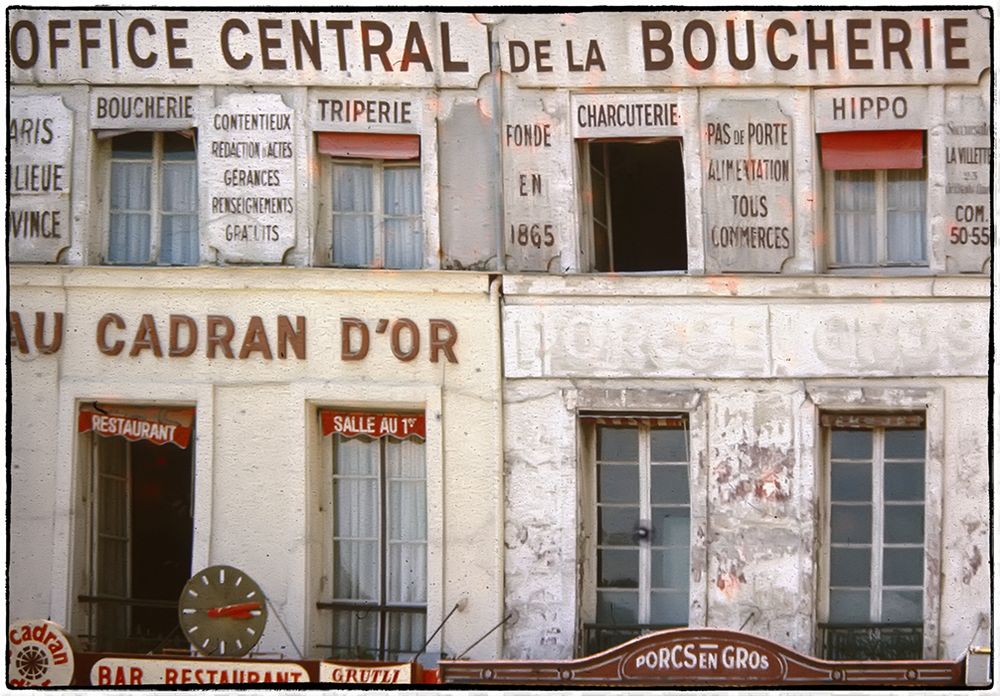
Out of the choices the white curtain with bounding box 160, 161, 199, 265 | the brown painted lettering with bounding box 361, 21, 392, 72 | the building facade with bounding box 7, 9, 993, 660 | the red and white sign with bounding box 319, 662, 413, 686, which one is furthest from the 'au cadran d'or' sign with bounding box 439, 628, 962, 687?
the brown painted lettering with bounding box 361, 21, 392, 72

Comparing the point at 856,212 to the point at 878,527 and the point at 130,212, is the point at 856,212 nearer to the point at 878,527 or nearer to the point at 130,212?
the point at 878,527

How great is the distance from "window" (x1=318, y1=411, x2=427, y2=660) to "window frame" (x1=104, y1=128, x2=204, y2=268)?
59.7 inches

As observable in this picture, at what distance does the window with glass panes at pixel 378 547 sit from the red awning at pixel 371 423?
61 millimetres

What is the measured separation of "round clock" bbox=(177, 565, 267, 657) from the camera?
13.7 m

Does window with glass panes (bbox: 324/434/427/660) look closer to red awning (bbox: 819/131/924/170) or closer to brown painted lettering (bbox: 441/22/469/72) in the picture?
brown painted lettering (bbox: 441/22/469/72)

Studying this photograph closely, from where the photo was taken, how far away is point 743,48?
13.9 meters

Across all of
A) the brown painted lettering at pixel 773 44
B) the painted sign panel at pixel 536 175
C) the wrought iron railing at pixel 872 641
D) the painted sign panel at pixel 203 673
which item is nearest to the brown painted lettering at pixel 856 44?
the brown painted lettering at pixel 773 44

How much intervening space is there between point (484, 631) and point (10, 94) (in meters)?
4.52

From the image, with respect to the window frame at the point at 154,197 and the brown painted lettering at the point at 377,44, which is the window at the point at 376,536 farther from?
the brown painted lettering at the point at 377,44

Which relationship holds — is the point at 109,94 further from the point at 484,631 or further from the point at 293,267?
the point at 484,631

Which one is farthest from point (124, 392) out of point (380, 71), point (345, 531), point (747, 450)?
point (747, 450)

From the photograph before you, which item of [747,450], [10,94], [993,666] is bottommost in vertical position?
[993,666]

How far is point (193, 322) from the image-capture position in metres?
13.9

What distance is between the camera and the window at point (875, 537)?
13.7 meters
